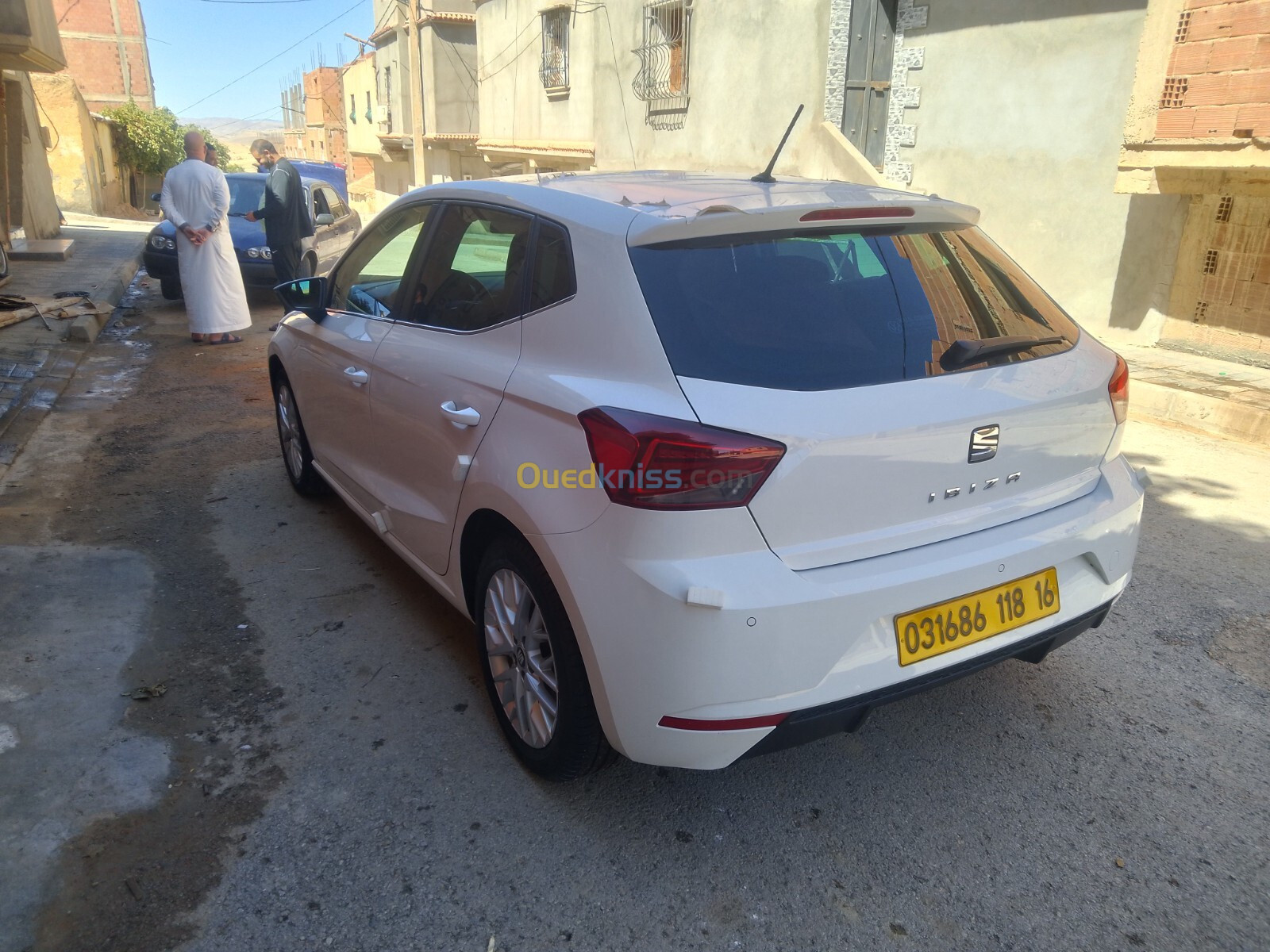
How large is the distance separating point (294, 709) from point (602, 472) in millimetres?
1593

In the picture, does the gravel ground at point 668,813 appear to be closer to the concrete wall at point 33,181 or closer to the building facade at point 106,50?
the concrete wall at point 33,181

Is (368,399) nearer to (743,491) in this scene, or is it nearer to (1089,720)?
(743,491)

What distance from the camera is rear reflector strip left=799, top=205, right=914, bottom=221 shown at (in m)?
2.51

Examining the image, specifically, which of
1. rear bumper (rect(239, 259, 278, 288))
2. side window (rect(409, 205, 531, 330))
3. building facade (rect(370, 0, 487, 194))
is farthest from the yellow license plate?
building facade (rect(370, 0, 487, 194))

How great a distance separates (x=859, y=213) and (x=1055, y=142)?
305 inches

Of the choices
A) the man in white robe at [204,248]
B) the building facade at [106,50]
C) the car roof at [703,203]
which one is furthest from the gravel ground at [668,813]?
the building facade at [106,50]

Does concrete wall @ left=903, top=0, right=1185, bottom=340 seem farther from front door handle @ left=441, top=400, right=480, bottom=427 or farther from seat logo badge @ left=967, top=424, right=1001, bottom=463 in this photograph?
front door handle @ left=441, top=400, right=480, bottom=427

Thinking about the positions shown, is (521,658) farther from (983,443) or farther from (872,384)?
(983,443)

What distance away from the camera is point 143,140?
Result: 31.8 meters

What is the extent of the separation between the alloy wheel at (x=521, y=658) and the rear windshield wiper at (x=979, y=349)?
123cm

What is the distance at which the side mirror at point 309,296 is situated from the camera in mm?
4090

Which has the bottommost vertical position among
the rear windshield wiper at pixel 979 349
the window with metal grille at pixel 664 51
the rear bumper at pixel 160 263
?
the rear bumper at pixel 160 263

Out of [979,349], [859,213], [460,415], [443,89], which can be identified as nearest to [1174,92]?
[859,213]

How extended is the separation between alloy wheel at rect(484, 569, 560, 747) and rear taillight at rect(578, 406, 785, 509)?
583mm
